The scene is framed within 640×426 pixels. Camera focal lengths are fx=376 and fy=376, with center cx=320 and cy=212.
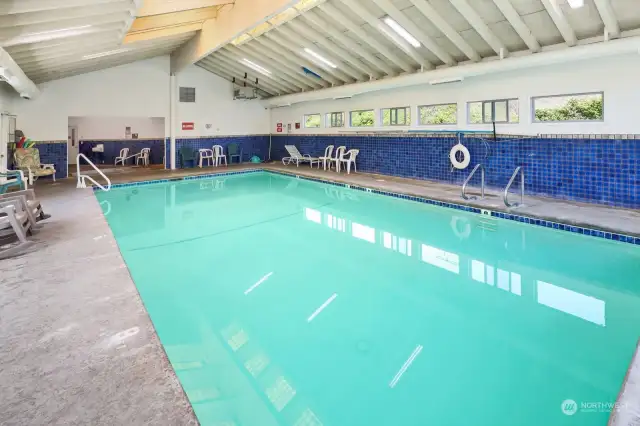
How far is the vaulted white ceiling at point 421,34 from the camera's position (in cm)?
493

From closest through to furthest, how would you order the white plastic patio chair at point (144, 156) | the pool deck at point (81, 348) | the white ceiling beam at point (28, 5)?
the pool deck at point (81, 348)
the white ceiling beam at point (28, 5)
the white plastic patio chair at point (144, 156)

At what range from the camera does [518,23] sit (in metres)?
5.20

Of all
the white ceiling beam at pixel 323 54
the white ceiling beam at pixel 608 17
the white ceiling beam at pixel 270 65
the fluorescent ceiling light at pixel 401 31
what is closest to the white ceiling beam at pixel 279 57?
the white ceiling beam at pixel 270 65

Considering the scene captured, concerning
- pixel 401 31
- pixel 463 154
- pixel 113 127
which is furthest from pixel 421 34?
pixel 113 127

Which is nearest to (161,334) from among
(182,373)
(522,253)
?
(182,373)

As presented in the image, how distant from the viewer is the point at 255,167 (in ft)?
36.6

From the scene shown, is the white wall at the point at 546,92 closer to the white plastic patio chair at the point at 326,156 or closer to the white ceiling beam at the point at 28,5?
the white plastic patio chair at the point at 326,156

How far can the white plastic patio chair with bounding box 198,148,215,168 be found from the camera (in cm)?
1188

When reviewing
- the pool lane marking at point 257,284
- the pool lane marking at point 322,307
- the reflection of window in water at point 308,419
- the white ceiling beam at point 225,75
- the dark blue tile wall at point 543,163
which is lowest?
the reflection of window in water at point 308,419

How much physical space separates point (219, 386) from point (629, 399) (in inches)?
72.4

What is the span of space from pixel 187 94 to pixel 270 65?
11.0 feet

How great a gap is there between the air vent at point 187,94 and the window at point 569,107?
9.27 meters

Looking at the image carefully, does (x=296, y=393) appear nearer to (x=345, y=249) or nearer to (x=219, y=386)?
(x=219, y=386)

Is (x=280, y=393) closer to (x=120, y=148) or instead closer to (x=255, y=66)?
(x=255, y=66)
